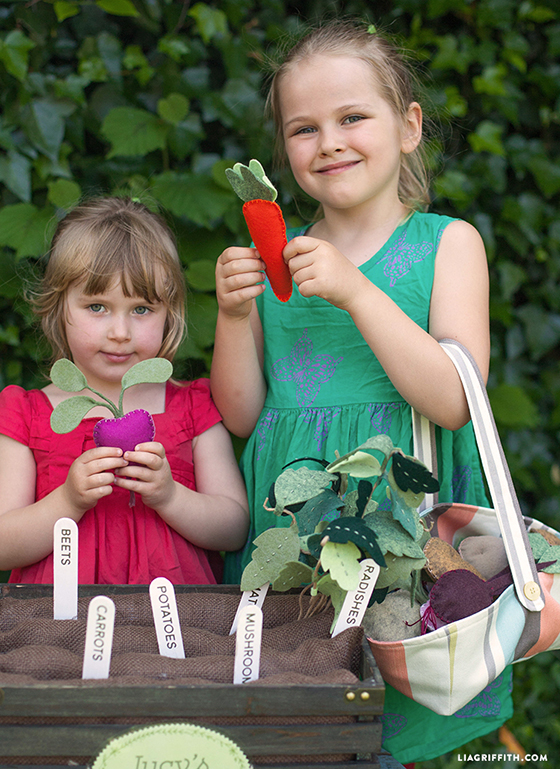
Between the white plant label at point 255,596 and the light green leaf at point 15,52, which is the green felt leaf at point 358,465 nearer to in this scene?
the white plant label at point 255,596

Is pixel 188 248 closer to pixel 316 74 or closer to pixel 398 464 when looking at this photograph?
pixel 316 74

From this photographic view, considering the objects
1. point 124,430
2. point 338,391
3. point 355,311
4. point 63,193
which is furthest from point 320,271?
point 63,193

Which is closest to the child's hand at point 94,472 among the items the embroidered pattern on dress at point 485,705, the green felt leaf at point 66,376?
the green felt leaf at point 66,376

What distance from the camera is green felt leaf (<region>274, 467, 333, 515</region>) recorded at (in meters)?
0.70

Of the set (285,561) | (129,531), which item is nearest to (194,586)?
(285,561)

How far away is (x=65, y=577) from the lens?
30.2 inches

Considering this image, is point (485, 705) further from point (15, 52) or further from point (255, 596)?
point (15, 52)

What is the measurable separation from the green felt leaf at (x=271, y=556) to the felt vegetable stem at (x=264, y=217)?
38cm

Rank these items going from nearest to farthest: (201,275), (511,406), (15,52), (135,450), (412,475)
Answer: (412,475) → (135,450) → (15,52) → (201,275) → (511,406)

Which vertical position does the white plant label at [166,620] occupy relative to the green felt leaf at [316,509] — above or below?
below

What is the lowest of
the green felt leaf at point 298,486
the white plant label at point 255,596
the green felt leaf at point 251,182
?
the white plant label at point 255,596

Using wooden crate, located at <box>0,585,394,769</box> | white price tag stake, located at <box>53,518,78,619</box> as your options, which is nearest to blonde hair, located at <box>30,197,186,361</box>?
white price tag stake, located at <box>53,518,78,619</box>

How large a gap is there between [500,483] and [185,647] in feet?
1.41

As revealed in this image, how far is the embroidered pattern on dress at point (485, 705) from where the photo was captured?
0.93 m
